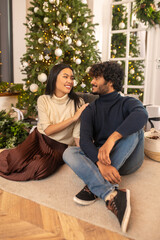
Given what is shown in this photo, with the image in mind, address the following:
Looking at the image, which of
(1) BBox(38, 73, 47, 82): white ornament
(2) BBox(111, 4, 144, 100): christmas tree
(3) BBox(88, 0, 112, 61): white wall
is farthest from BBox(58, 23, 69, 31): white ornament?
(2) BBox(111, 4, 144, 100): christmas tree

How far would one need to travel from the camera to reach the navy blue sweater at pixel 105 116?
162 centimetres

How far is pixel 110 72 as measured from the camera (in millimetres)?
1724

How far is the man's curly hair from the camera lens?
1726mm

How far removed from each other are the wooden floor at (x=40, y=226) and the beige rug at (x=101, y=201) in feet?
0.18

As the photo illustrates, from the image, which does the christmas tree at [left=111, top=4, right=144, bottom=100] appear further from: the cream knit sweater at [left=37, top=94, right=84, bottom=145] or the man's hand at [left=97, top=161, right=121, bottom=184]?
the man's hand at [left=97, top=161, right=121, bottom=184]

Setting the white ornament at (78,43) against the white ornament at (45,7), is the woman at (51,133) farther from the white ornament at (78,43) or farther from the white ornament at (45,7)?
the white ornament at (45,7)

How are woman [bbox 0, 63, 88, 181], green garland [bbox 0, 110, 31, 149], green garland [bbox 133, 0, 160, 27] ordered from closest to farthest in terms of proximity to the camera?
1. woman [bbox 0, 63, 88, 181]
2. green garland [bbox 0, 110, 31, 149]
3. green garland [bbox 133, 0, 160, 27]

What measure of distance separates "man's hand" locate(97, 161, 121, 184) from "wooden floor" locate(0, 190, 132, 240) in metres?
0.30

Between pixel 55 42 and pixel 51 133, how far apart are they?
1860 mm

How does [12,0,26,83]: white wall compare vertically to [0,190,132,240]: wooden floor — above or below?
above

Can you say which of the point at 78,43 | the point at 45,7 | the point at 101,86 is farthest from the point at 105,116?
the point at 45,7

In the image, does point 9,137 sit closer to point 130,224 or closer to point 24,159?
point 24,159

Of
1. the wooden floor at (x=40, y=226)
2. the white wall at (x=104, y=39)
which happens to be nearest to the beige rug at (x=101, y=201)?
the wooden floor at (x=40, y=226)

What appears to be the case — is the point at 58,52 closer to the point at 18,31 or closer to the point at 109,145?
the point at 109,145
